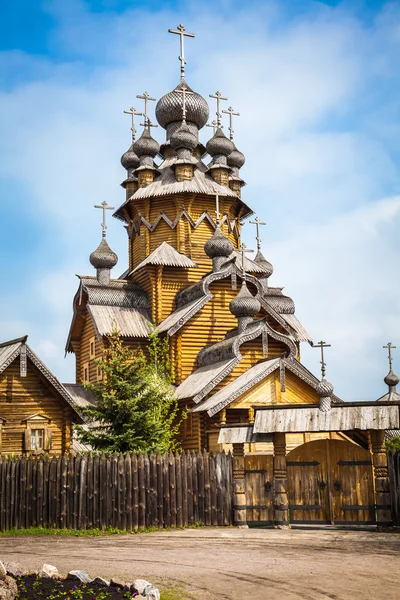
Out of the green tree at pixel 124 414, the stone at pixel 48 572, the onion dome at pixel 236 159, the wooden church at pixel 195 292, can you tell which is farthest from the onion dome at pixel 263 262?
the stone at pixel 48 572

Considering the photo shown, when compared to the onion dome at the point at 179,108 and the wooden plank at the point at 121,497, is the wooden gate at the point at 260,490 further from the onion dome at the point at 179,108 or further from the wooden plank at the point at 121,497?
the onion dome at the point at 179,108

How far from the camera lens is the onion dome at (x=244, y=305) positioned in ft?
87.4

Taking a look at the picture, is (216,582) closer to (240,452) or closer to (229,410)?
(240,452)

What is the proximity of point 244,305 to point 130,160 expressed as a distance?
40.7ft

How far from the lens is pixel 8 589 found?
25.9 feet

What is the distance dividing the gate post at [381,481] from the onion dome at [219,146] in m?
20.2

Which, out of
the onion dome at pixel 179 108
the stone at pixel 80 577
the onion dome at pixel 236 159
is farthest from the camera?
the onion dome at pixel 236 159

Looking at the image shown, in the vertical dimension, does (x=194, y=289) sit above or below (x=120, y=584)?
above

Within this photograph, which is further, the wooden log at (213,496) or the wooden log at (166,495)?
the wooden log at (213,496)

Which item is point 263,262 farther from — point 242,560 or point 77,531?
point 242,560

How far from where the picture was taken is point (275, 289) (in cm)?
3631

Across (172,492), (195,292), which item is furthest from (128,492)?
(195,292)

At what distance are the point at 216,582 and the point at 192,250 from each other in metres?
23.0

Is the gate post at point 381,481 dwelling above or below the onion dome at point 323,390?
below
